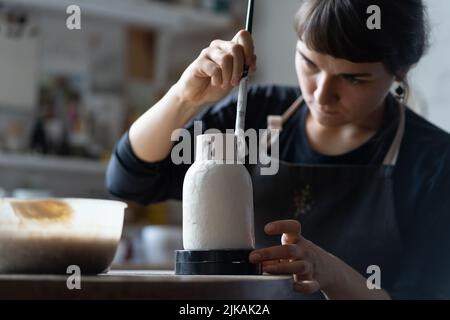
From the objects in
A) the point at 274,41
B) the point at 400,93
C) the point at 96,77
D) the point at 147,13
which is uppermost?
the point at 147,13

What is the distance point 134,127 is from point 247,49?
383 mm

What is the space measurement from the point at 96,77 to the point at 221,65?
5.75ft

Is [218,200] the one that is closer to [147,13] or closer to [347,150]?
[347,150]

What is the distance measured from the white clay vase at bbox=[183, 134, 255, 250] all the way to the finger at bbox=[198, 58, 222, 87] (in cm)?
14

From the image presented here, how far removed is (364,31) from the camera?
41.8 inches

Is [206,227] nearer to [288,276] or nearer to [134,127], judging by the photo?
[288,276]

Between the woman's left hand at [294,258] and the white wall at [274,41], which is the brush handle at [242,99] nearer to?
the woman's left hand at [294,258]

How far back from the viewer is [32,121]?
96.5 inches

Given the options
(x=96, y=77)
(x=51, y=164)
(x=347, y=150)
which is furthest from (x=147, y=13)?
(x=347, y=150)

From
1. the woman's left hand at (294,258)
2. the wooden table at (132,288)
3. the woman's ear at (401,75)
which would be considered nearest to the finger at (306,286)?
the woman's left hand at (294,258)

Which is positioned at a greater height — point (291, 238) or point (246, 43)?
point (246, 43)

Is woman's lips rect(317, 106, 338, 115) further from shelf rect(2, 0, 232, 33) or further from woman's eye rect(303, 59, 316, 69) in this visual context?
shelf rect(2, 0, 232, 33)

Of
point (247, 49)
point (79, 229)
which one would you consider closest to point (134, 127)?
point (247, 49)

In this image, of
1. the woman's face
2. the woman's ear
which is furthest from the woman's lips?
the woman's ear
